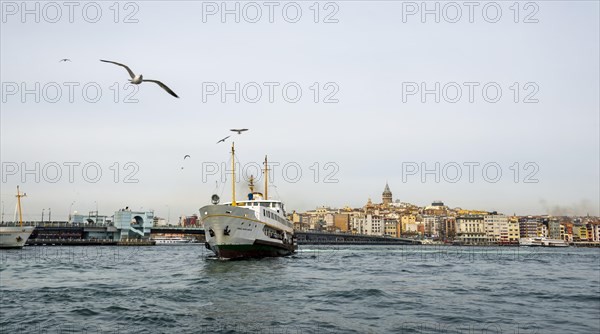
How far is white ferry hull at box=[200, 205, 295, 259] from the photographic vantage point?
138 feet

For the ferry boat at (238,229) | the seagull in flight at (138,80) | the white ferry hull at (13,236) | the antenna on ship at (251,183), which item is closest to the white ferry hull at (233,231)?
the ferry boat at (238,229)

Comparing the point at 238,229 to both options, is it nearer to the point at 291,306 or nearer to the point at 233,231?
the point at 233,231

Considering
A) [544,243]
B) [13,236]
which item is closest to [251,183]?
[13,236]

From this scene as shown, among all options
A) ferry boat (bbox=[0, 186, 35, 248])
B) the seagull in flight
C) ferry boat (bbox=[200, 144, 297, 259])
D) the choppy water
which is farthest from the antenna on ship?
ferry boat (bbox=[0, 186, 35, 248])

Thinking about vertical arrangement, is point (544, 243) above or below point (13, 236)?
below

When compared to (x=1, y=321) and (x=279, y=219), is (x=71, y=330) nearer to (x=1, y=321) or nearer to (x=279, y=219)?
(x=1, y=321)

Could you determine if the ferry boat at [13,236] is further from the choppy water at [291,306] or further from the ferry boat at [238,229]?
the choppy water at [291,306]

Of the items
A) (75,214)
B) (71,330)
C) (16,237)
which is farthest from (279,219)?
(75,214)

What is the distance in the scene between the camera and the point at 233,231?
141 ft

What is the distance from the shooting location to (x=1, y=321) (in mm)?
15648

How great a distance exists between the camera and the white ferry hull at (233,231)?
138ft

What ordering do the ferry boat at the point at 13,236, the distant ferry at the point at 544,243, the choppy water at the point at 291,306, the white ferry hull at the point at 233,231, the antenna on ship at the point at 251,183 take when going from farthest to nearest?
1. the distant ferry at the point at 544,243
2. the ferry boat at the point at 13,236
3. the antenna on ship at the point at 251,183
4. the white ferry hull at the point at 233,231
5. the choppy water at the point at 291,306

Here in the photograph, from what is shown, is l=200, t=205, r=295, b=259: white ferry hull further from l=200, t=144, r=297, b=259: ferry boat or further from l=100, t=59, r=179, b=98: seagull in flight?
l=100, t=59, r=179, b=98: seagull in flight

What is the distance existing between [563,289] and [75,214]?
163 meters
